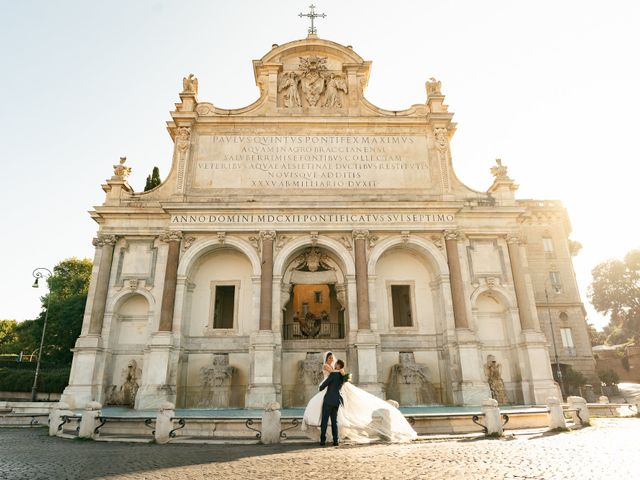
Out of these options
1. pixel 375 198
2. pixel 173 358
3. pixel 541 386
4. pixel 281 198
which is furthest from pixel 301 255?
pixel 541 386

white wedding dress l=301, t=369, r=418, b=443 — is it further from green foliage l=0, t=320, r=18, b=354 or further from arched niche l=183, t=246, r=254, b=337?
green foliage l=0, t=320, r=18, b=354

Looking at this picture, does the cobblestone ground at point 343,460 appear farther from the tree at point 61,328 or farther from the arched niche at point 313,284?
the tree at point 61,328

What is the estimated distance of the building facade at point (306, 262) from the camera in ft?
68.7

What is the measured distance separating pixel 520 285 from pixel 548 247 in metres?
16.8

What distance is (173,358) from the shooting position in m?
20.7

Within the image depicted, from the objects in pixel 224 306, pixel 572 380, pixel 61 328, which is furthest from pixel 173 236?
pixel 572 380

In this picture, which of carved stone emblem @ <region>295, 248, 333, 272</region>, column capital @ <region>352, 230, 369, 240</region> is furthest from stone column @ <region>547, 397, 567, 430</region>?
carved stone emblem @ <region>295, 248, 333, 272</region>

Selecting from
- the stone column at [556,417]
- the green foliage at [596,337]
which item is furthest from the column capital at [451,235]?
the green foliage at [596,337]

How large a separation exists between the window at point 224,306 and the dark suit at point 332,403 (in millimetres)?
14234

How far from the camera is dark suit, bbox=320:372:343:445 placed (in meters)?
10.1

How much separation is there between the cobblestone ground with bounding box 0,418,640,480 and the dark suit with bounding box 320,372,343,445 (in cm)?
40

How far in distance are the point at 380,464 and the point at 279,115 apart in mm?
21628

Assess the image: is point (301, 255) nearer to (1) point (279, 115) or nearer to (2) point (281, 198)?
(2) point (281, 198)

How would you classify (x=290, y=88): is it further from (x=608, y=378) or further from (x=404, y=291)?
(x=608, y=378)
